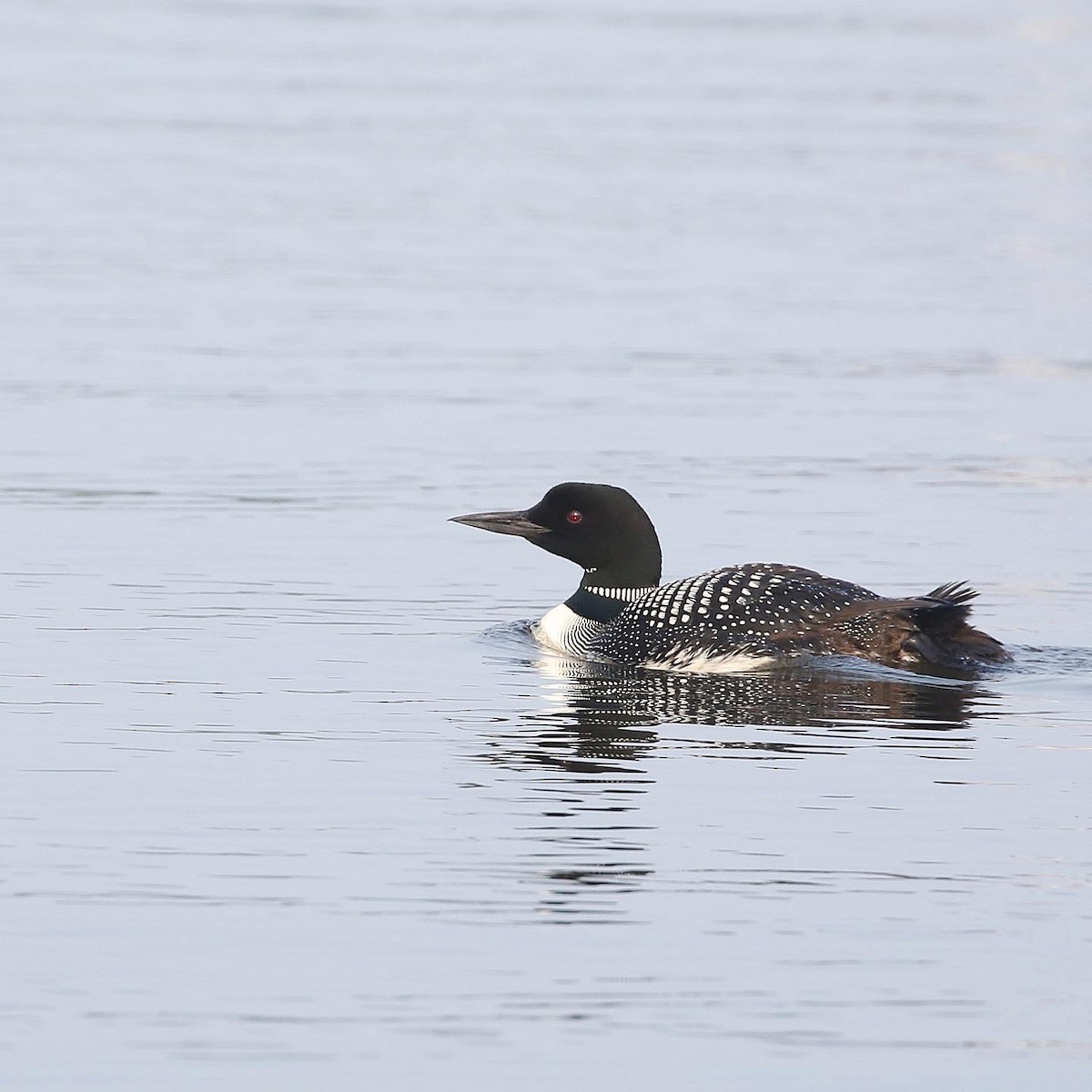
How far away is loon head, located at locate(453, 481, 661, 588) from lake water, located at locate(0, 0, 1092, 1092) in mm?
420

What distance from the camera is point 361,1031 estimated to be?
17.6 ft

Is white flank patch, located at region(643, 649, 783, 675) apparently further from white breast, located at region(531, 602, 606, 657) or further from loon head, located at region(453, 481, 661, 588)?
loon head, located at region(453, 481, 661, 588)

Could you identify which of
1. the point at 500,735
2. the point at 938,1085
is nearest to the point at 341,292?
the point at 500,735

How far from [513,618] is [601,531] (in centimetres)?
53

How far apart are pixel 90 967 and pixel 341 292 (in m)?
13.7

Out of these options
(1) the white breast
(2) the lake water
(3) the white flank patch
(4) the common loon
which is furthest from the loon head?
(3) the white flank patch

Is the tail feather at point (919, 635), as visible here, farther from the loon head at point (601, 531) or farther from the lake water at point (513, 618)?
the loon head at point (601, 531)

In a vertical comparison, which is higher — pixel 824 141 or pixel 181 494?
pixel 824 141

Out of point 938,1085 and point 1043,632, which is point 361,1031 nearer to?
point 938,1085

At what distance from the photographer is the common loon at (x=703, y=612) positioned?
942 cm

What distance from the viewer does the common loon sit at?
30.9 feet

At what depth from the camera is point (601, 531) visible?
10375 mm

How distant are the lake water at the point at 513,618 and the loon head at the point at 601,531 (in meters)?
0.42

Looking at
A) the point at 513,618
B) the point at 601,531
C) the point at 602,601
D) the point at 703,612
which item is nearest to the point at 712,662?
the point at 703,612
